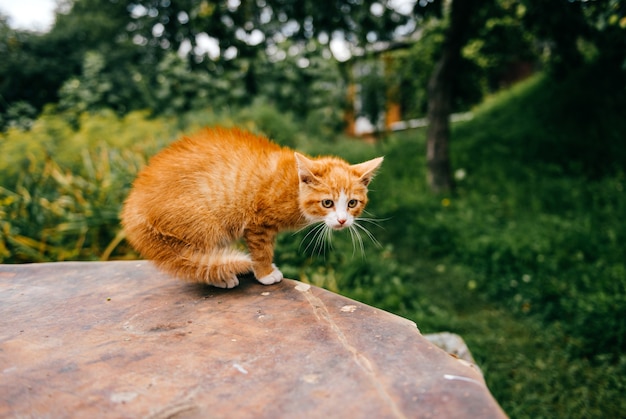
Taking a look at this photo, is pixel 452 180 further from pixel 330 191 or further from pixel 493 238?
pixel 330 191

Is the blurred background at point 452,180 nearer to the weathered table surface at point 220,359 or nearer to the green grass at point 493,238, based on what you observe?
the green grass at point 493,238

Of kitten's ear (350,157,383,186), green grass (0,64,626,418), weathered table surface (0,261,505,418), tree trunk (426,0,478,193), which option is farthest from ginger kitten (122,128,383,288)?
tree trunk (426,0,478,193)

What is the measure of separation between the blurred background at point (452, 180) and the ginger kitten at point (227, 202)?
1727mm

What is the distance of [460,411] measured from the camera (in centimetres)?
129

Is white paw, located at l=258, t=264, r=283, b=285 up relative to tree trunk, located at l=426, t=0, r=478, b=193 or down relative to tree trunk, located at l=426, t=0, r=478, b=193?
down

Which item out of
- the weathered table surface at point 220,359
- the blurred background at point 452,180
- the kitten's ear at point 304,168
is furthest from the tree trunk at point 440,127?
the weathered table surface at point 220,359

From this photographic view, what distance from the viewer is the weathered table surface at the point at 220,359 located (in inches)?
53.7

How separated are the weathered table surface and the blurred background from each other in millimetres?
1984

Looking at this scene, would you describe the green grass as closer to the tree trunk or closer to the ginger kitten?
A: the tree trunk

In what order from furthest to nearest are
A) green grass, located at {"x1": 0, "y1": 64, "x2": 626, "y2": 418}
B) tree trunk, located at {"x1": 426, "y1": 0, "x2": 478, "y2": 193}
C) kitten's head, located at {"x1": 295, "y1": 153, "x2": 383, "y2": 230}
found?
tree trunk, located at {"x1": 426, "y1": 0, "x2": 478, "y2": 193}, green grass, located at {"x1": 0, "y1": 64, "x2": 626, "y2": 418}, kitten's head, located at {"x1": 295, "y1": 153, "x2": 383, "y2": 230}

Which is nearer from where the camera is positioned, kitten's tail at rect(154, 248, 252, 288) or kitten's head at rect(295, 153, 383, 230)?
kitten's tail at rect(154, 248, 252, 288)

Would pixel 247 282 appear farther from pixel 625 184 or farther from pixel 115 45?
pixel 115 45

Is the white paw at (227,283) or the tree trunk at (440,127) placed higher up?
the tree trunk at (440,127)

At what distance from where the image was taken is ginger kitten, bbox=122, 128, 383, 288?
2342 millimetres
